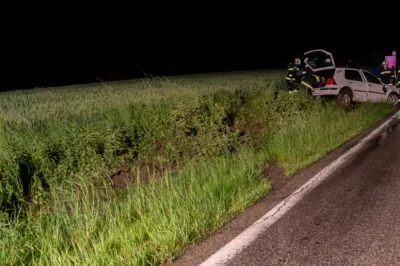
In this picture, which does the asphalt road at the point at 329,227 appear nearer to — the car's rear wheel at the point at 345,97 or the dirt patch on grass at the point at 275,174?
the dirt patch on grass at the point at 275,174

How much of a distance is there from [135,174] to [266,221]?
2.59 m

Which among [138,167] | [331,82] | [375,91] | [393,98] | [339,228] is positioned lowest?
[339,228]

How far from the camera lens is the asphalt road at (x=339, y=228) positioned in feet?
11.5

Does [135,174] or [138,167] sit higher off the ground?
[138,167]

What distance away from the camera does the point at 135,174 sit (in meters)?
6.23

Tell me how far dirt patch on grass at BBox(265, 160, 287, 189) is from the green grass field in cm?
13

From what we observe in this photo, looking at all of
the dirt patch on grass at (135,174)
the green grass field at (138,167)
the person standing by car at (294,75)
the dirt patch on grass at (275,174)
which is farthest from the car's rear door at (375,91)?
the dirt patch on grass at (135,174)

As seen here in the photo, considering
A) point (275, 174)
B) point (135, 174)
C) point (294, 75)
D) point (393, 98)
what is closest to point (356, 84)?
point (393, 98)

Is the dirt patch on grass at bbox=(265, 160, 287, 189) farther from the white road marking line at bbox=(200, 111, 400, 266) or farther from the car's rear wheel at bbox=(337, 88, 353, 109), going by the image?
the car's rear wheel at bbox=(337, 88, 353, 109)

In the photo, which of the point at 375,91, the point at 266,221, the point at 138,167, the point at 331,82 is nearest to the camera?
the point at 266,221

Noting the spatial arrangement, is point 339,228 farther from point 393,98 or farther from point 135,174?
point 393,98

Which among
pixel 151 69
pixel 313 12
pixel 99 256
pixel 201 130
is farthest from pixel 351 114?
pixel 313 12

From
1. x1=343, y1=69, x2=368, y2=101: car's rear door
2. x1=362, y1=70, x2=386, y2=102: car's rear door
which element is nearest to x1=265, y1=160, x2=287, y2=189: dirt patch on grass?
x1=343, y1=69, x2=368, y2=101: car's rear door

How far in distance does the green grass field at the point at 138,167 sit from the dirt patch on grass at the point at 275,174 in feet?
0.41
